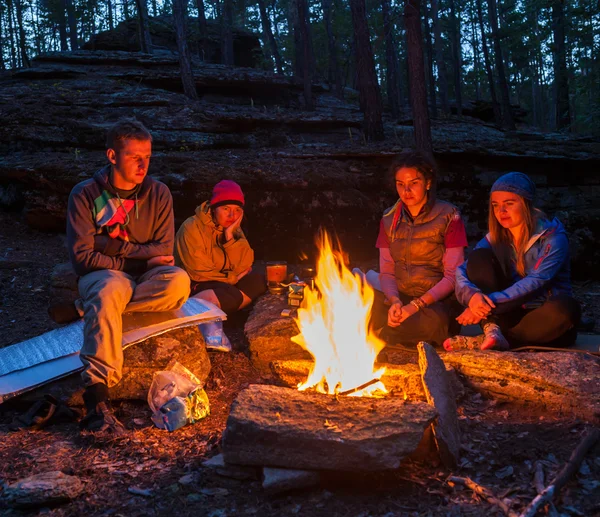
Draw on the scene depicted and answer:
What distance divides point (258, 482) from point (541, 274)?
108 inches

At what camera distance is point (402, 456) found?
2.59 metres

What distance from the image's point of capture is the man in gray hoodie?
3.73 meters

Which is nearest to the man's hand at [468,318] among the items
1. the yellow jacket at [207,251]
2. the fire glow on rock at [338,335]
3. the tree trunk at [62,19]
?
the fire glow on rock at [338,335]

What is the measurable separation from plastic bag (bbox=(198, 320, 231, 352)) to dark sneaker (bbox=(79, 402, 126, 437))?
1296 millimetres

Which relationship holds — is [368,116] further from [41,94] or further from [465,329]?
[41,94]

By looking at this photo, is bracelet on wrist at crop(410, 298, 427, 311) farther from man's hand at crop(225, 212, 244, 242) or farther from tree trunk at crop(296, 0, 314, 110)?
tree trunk at crop(296, 0, 314, 110)

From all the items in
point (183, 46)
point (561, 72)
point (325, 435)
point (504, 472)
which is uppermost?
point (183, 46)

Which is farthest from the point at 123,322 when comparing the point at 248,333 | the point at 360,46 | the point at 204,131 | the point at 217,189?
the point at 360,46

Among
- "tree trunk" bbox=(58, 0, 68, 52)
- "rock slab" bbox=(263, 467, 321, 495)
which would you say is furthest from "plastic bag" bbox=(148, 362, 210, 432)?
"tree trunk" bbox=(58, 0, 68, 52)

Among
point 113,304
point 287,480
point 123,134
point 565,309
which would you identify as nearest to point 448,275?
point 565,309

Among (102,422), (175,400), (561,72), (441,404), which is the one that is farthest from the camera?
(561,72)

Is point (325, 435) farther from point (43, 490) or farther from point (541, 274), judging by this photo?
point (541, 274)

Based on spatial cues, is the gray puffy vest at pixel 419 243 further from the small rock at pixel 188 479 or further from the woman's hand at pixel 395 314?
the small rock at pixel 188 479

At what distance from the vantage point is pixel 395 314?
4477 millimetres
